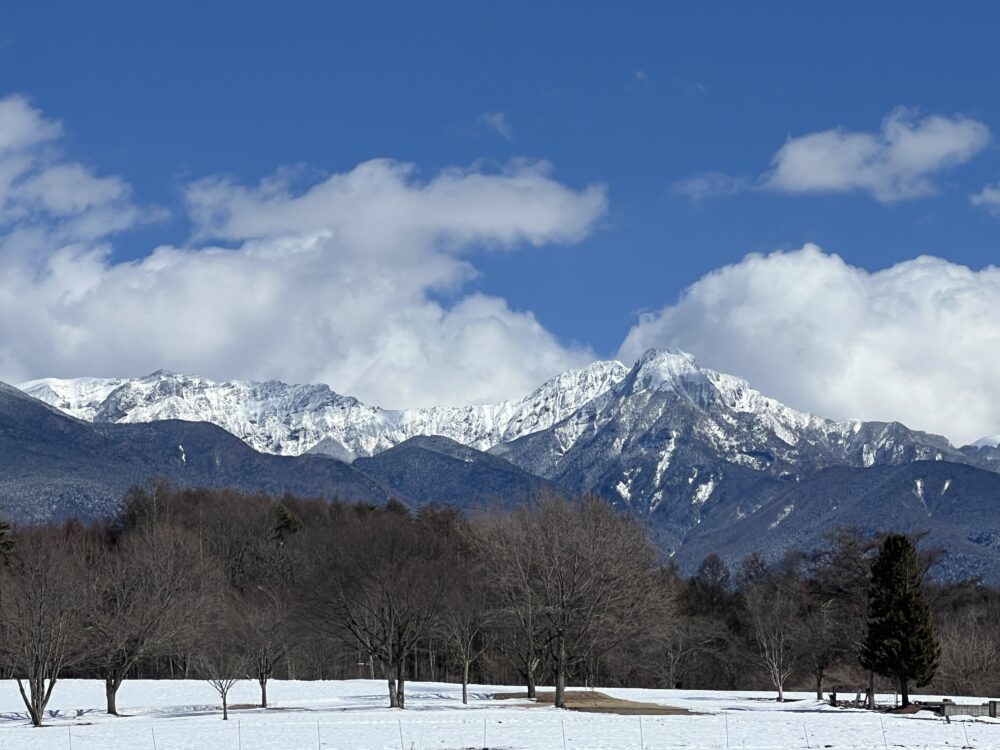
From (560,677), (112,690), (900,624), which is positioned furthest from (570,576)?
(112,690)

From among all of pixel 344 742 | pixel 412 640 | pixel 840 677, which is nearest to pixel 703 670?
pixel 840 677

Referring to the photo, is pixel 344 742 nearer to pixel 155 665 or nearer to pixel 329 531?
pixel 155 665

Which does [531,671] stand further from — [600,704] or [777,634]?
[777,634]

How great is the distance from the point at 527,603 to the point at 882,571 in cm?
2188

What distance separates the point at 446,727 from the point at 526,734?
5.33 metres

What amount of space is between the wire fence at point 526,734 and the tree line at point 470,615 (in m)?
10.6

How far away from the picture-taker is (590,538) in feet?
291

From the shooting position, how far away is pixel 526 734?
194 feet

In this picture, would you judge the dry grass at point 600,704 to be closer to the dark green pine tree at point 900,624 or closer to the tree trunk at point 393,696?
the tree trunk at point 393,696

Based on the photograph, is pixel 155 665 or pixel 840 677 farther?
pixel 155 665

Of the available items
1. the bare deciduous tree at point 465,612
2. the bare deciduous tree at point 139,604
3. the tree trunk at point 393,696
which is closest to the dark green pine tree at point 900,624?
the bare deciduous tree at point 465,612

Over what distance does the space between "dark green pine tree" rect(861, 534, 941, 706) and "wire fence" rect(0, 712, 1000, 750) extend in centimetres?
944

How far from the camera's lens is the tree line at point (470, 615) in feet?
266

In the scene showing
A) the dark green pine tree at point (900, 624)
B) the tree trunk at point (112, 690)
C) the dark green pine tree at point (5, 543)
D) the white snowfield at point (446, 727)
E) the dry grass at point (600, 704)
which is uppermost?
the dark green pine tree at point (5, 543)
